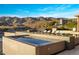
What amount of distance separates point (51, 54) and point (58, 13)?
4.94 ft

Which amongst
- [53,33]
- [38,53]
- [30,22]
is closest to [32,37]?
[53,33]

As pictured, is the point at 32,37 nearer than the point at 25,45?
No

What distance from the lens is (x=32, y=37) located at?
6.68 m

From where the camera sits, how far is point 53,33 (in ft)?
21.0

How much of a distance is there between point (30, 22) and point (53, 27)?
3.00ft

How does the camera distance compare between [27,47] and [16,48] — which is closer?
[27,47]
